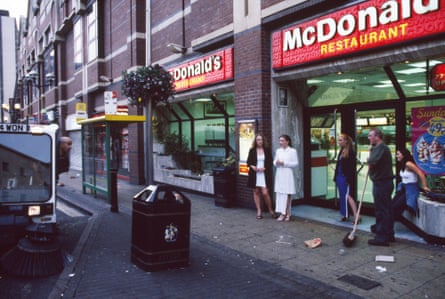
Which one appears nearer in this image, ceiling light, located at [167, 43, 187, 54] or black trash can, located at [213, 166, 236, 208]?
black trash can, located at [213, 166, 236, 208]

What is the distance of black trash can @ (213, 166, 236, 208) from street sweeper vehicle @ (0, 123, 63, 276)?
443cm

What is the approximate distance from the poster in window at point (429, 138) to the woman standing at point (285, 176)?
2.31 metres

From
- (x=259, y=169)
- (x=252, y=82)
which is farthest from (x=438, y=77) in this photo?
(x=252, y=82)

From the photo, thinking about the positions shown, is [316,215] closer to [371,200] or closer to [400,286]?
[371,200]

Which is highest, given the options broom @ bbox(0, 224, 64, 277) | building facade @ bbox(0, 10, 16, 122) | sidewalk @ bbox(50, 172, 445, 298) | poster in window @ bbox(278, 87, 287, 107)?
building facade @ bbox(0, 10, 16, 122)

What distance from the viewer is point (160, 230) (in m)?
5.14

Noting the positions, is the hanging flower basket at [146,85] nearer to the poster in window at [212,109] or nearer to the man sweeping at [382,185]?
the poster in window at [212,109]

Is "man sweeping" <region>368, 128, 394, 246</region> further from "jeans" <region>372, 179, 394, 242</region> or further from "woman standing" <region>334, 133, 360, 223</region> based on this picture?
"woman standing" <region>334, 133, 360, 223</region>

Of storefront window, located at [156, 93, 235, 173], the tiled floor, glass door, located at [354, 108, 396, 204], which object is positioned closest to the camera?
the tiled floor

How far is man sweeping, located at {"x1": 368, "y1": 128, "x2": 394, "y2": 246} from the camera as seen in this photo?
606cm

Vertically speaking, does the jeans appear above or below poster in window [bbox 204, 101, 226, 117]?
below

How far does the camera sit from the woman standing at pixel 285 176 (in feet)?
26.4

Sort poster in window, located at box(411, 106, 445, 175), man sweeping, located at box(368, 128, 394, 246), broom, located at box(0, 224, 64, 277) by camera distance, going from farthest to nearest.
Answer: poster in window, located at box(411, 106, 445, 175)
man sweeping, located at box(368, 128, 394, 246)
broom, located at box(0, 224, 64, 277)

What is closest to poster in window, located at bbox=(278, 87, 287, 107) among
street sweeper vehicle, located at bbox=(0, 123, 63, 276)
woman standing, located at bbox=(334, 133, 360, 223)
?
woman standing, located at bbox=(334, 133, 360, 223)
